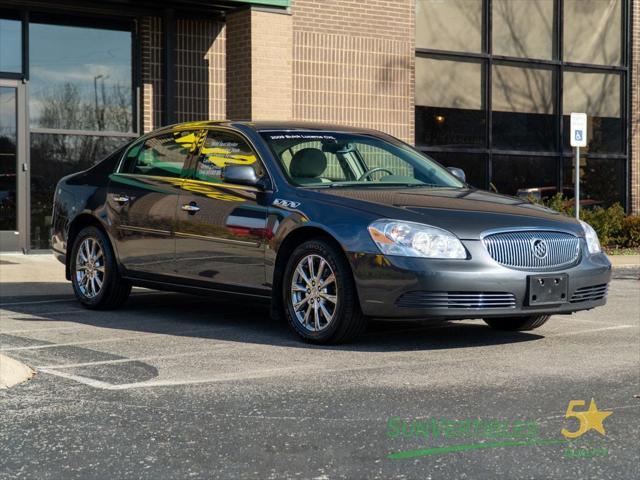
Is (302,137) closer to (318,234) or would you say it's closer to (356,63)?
(318,234)

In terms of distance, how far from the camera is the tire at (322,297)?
25.0ft

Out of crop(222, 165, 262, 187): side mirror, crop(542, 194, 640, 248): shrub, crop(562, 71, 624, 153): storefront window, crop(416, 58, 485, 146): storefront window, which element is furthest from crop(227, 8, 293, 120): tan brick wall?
crop(222, 165, 262, 187): side mirror

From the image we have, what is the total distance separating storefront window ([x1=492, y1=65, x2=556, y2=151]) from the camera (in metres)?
20.1

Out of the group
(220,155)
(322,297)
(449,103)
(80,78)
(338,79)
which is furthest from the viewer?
(449,103)

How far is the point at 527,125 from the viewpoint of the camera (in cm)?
2048

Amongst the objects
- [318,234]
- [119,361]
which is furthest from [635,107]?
[119,361]

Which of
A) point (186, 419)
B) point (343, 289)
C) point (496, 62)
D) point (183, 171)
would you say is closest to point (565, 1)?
point (496, 62)

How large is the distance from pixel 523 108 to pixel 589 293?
42.1 ft

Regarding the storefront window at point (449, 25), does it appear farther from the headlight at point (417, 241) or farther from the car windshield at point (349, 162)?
the headlight at point (417, 241)

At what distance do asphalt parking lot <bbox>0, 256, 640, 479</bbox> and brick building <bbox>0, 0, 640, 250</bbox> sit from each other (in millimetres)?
7289

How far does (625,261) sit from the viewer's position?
17.4 metres

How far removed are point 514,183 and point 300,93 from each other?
4715 millimetres

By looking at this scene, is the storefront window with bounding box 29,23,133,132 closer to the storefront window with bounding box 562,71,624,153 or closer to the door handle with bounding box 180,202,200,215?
the door handle with bounding box 180,202,200,215

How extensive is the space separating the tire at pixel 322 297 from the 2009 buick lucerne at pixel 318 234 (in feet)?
0.03
